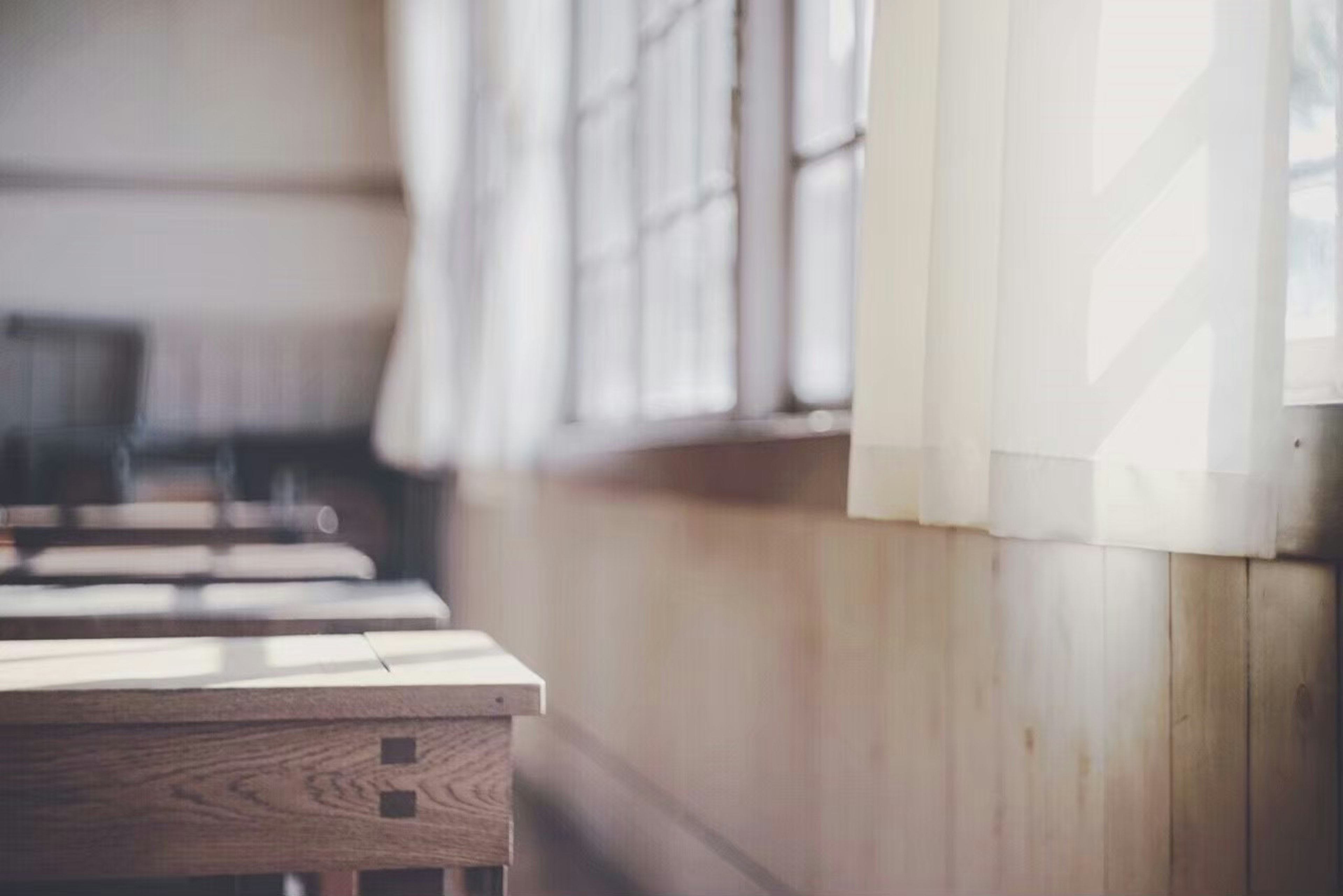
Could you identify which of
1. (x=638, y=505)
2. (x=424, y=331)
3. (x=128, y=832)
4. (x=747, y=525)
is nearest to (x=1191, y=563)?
(x=128, y=832)

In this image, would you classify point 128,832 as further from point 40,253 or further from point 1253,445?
point 40,253

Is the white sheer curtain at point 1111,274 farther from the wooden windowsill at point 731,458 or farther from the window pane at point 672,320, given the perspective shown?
the window pane at point 672,320

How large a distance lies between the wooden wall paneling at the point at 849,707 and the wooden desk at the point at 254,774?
0.72 m

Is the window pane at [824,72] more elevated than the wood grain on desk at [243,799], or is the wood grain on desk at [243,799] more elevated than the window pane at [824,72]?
the window pane at [824,72]

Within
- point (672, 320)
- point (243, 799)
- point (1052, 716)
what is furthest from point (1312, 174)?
point (672, 320)

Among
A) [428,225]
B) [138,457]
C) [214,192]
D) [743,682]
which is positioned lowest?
[743,682]

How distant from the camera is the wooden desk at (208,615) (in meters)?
1.68

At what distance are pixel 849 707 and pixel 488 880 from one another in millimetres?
825

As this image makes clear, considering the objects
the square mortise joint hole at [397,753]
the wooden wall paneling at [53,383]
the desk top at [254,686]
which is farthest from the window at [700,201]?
the wooden wall paneling at [53,383]

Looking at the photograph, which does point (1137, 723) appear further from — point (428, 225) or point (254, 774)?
point (428, 225)

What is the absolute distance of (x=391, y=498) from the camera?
601cm

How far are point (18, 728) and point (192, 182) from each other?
18.5ft

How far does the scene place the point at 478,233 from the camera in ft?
16.4

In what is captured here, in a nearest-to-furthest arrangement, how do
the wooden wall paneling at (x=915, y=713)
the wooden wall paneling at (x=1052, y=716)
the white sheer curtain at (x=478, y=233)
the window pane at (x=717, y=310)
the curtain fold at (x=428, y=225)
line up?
the wooden wall paneling at (x=1052, y=716)
the wooden wall paneling at (x=915, y=713)
the window pane at (x=717, y=310)
the white sheer curtain at (x=478, y=233)
the curtain fold at (x=428, y=225)
